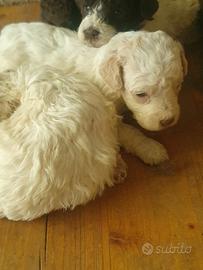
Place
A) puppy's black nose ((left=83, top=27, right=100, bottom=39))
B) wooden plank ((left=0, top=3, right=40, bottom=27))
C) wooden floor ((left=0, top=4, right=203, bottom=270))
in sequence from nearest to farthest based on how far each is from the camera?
wooden floor ((left=0, top=4, right=203, bottom=270)) → puppy's black nose ((left=83, top=27, right=100, bottom=39)) → wooden plank ((left=0, top=3, right=40, bottom=27))

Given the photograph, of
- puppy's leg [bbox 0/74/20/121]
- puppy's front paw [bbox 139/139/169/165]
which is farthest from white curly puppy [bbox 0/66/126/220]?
puppy's front paw [bbox 139/139/169/165]

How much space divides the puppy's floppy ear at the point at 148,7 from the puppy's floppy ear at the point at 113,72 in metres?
0.37

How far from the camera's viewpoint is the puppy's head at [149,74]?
1.30 m

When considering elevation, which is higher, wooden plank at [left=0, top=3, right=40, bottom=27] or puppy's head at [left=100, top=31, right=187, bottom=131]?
puppy's head at [left=100, top=31, right=187, bottom=131]

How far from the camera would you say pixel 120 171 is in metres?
1.40

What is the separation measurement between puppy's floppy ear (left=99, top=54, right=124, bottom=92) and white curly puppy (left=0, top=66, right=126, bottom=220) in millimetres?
61

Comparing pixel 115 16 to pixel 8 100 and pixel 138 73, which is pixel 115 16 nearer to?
pixel 138 73

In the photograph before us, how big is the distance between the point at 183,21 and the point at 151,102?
70 cm

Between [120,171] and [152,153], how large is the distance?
13cm

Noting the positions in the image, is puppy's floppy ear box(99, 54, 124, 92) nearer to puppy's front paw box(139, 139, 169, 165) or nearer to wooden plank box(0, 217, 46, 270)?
puppy's front paw box(139, 139, 169, 165)

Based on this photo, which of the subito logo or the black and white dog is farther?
the black and white dog

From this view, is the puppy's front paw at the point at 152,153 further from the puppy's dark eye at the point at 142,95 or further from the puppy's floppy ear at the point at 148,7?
the puppy's floppy ear at the point at 148,7

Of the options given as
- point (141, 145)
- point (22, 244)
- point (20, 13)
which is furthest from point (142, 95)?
point (20, 13)

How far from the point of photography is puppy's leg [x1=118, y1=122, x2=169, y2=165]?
56.3 inches
